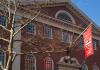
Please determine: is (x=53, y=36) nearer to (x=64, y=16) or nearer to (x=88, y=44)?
(x=64, y=16)

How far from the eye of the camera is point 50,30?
3394cm

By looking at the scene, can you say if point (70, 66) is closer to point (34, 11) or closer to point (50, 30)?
point (50, 30)

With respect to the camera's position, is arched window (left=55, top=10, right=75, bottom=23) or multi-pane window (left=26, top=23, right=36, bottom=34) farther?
arched window (left=55, top=10, right=75, bottom=23)

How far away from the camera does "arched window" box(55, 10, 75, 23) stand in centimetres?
3581

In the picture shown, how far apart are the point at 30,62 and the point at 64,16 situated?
24.5ft

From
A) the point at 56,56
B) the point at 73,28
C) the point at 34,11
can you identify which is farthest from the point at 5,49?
the point at 73,28

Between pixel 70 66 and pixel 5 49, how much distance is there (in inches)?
463

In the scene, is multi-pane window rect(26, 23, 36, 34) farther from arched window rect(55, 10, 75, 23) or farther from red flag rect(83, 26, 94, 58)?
red flag rect(83, 26, 94, 58)

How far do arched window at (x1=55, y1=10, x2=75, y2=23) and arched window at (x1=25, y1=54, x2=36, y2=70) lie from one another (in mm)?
5760

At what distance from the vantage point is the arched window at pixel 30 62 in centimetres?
3106

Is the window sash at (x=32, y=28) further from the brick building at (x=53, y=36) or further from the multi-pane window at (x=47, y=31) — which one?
the multi-pane window at (x=47, y=31)

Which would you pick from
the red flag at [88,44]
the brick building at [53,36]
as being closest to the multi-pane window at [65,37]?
the brick building at [53,36]

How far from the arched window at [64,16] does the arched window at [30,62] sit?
5760mm

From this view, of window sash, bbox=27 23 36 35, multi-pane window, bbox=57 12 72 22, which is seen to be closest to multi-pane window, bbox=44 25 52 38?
window sash, bbox=27 23 36 35
